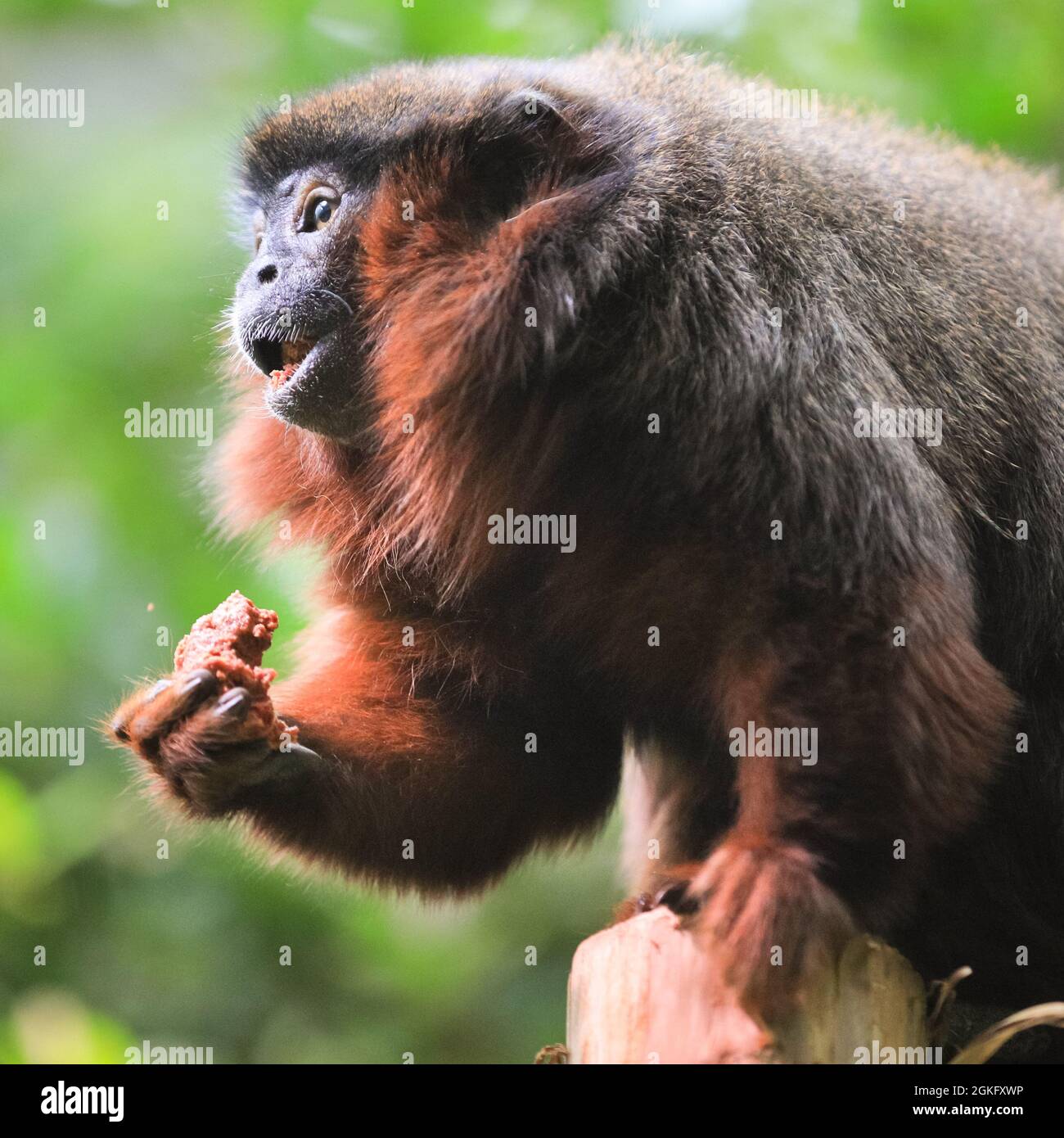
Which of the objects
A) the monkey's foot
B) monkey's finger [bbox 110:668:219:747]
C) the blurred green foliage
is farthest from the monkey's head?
the blurred green foliage

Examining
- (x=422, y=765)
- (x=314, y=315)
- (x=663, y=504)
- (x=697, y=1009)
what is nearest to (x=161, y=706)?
(x=422, y=765)

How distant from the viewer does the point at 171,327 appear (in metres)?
4.38

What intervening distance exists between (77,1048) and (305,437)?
5.54 feet

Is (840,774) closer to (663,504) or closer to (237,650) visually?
(663,504)

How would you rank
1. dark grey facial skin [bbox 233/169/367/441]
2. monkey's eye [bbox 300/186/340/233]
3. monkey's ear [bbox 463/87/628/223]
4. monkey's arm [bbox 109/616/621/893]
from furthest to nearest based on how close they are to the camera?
monkey's arm [bbox 109/616/621/893]
monkey's eye [bbox 300/186/340/233]
dark grey facial skin [bbox 233/169/367/441]
monkey's ear [bbox 463/87/628/223]

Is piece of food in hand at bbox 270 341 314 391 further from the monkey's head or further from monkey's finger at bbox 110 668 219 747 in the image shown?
monkey's finger at bbox 110 668 219 747

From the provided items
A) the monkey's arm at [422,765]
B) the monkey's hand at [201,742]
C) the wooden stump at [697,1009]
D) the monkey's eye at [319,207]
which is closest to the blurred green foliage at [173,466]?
the monkey's arm at [422,765]

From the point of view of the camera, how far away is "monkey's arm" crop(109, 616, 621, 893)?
2.78 metres

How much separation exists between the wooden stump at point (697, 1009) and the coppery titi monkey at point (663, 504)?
0.17 feet

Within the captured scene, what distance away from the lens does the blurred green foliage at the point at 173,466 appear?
411 centimetres

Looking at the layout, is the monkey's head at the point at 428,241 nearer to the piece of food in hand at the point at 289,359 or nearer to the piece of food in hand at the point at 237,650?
the piece of food in hand at the point at 289,359

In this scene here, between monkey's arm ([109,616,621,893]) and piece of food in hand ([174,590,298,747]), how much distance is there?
258mm
